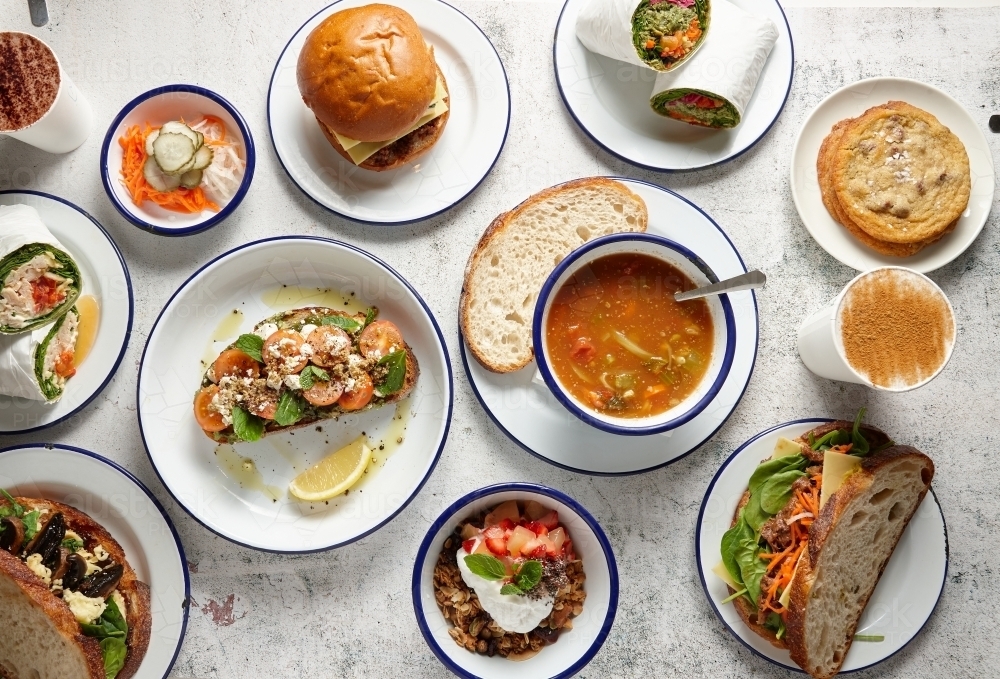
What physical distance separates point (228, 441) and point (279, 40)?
5.45 feet

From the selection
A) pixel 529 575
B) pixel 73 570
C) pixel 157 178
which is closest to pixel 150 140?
pixel 157 178

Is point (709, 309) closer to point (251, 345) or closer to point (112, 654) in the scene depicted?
point (251, 345)

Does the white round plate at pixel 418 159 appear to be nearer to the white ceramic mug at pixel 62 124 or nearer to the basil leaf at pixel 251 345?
the basil leaf at pixel 251 345

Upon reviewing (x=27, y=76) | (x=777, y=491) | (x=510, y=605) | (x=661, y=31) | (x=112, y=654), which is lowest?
(x=112, y=654)

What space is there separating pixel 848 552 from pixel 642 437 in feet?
2.89

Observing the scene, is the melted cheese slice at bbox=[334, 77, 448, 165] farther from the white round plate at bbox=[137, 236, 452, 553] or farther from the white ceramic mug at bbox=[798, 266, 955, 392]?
the white ceramic mug at bbox=[798, 266, 955, 392]

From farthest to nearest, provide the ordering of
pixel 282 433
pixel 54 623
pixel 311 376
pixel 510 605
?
pixel 282 433, pixel 311 376, pixel 510 605, pixel 54 623

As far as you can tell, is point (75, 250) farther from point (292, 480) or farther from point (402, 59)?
point (402, 59)

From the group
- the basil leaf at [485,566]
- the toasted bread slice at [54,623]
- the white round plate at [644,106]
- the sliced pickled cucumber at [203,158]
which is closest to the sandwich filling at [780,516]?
the basil leaf at [485,566]

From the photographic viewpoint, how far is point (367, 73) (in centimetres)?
288

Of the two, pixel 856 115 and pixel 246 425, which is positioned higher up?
pixel 856 115

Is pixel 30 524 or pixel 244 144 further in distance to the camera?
pixel 244 144

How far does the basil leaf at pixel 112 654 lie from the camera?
2.96 metres

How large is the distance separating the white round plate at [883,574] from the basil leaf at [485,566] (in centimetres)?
83
